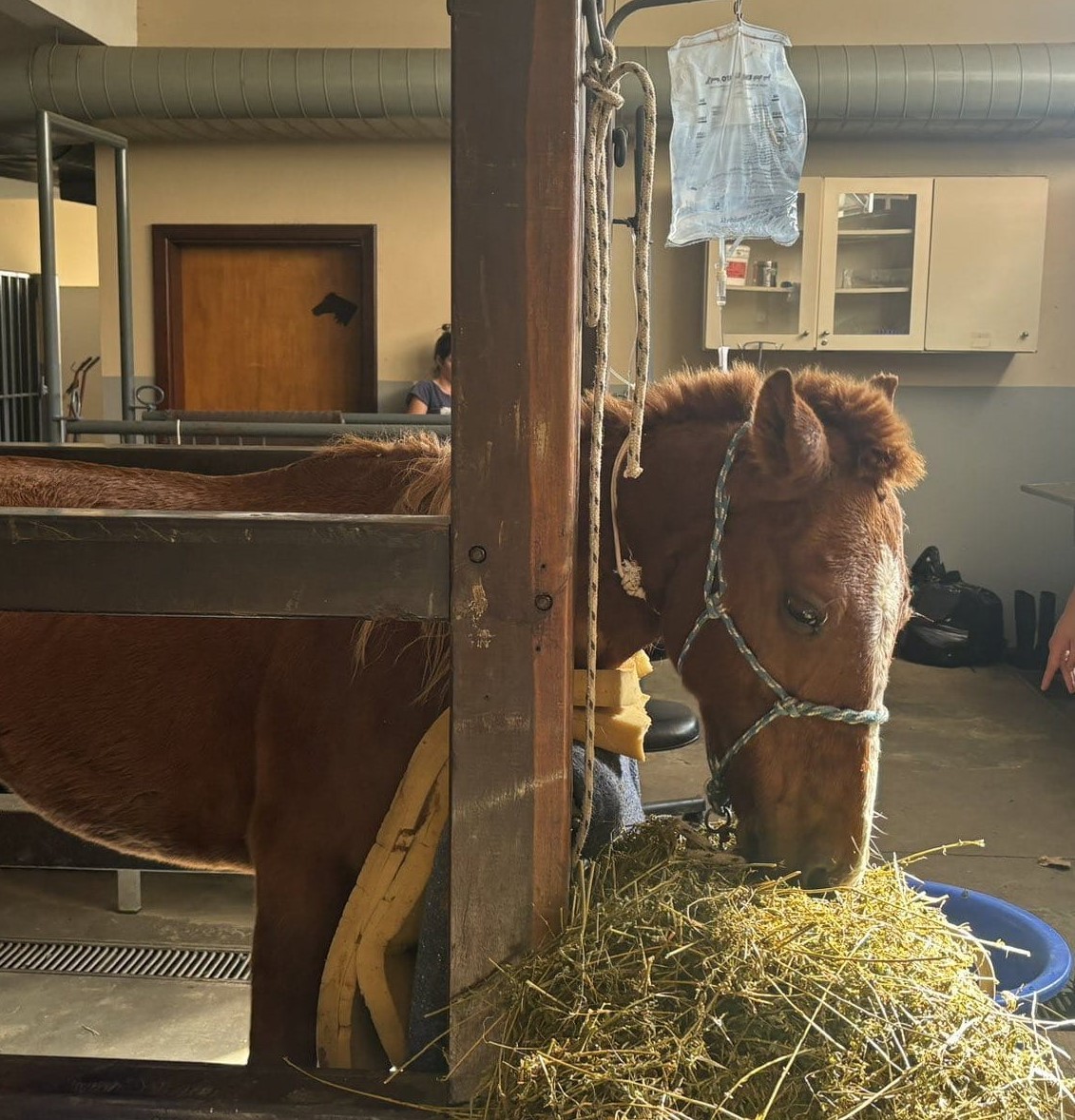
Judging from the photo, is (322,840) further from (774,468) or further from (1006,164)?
(1006,164)

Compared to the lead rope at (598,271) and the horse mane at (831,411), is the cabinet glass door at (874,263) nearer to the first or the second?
the horse mane at (831,411)

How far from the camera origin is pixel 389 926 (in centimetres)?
115

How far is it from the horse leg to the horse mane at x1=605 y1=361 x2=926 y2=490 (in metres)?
0.64

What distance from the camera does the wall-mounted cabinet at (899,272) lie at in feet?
17.7

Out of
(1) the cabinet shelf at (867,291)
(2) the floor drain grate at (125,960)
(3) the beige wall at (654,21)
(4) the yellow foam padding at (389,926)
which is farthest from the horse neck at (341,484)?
(3) the beige wall at (654,21)

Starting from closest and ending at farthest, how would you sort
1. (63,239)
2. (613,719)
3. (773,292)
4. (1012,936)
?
(613,719) → (1012,936) → (773,292) → (63,239)

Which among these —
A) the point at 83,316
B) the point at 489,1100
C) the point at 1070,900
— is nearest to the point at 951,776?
the point at 1070,900

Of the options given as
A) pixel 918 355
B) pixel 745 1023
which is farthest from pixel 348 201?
pixel 745 1023

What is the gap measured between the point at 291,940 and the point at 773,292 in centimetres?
476

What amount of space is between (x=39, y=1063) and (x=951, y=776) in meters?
3.63

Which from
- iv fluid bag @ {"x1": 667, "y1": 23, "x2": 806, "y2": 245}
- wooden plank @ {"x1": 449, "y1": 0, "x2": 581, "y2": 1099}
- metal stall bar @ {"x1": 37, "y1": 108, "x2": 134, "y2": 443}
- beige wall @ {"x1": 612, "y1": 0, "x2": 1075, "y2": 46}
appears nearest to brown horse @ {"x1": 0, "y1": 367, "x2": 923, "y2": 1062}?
wooden plank @ {"x1": 449, "y1": 0, "x2": 581, "y2": 1099}

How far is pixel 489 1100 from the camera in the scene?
84 centimetres

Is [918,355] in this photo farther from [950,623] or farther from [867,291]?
[950,623]

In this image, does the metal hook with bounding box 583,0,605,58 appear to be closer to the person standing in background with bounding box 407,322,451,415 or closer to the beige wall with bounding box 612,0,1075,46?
the person standing in background with bounding box 407,322,451,415
